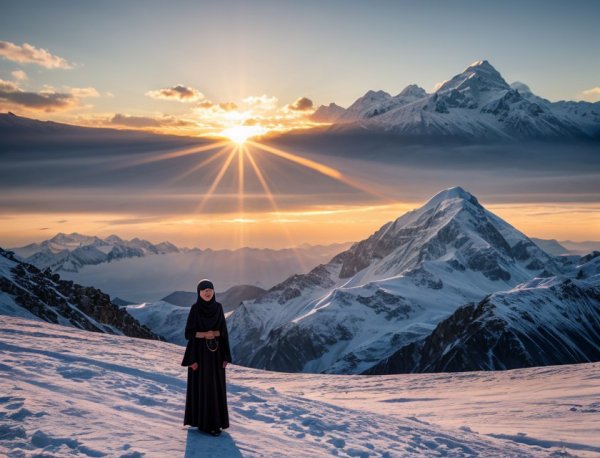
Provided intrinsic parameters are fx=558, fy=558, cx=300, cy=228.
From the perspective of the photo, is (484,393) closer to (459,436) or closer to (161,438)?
(459,436)

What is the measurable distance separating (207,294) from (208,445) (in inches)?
138

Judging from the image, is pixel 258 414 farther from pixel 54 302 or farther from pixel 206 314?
pixel 54 302

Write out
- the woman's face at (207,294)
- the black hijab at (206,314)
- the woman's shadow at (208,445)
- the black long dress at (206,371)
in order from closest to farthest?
the woman's shadow at (208,445)
the black long dress at (206,371)
the woman's face at (207,294)
the black hijab at (206,314)

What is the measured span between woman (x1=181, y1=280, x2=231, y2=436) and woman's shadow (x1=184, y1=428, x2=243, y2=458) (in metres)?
0.36

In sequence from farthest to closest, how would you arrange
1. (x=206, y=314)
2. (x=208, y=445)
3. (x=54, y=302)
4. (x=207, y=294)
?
(x=54, y=302)
(x=206, y=314)
(x=207, y=294)
(x=208, y=445)

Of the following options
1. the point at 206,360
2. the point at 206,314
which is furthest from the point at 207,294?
the point at 206,360

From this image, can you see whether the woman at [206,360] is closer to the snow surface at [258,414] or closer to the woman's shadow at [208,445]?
the woman's shadow at [208,445]

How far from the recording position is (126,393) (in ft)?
53.4

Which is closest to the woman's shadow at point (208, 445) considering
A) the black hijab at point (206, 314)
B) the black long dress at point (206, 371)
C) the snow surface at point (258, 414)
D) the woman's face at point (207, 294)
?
the snow surface at point (258, 414)

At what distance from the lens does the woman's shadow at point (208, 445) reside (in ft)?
38.7

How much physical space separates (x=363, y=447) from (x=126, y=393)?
703 centimetres

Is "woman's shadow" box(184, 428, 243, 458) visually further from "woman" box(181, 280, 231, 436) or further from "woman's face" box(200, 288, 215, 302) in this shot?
"woman's face" box(200, 288, 215, 302)

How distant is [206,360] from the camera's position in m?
14.2

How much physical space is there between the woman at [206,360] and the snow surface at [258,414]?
0.54 metres
